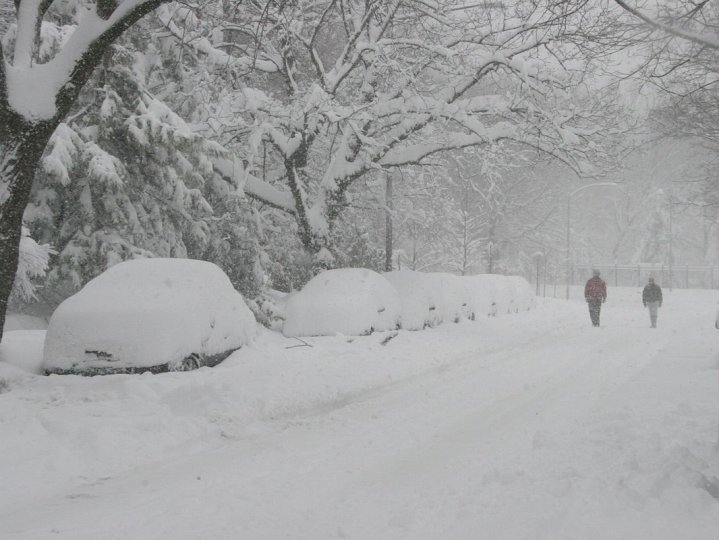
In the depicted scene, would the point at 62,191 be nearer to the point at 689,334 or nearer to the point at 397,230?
the point at 689,334

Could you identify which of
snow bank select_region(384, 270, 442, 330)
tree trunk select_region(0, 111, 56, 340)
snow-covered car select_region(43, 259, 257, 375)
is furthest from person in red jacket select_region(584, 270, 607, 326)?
tree trunk select_region(0, 111, 56, 340)

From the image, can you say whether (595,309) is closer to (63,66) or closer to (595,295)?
(595,295)

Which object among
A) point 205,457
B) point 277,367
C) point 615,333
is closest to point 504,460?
point 205,457

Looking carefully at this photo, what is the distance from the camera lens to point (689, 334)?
14.8 m

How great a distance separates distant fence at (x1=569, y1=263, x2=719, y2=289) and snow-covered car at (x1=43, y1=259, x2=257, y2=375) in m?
40.5

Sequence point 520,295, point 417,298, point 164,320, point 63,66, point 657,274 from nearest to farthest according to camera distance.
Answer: point 63,66
point 164,320
point 417,298
point 520,295
point 657,274

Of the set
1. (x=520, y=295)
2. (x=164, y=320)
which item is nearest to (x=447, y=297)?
(x=520, y=295)

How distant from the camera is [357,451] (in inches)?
201

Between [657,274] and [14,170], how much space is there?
2010 inches

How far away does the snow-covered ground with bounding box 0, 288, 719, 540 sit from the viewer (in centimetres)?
361

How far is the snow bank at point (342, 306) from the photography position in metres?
11.7

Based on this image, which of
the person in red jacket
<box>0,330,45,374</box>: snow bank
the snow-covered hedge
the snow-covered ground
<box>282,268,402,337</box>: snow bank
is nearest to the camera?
the snow-covered ground

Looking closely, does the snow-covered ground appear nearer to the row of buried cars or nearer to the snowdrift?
the row of buried cars

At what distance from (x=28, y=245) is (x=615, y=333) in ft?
45.8
